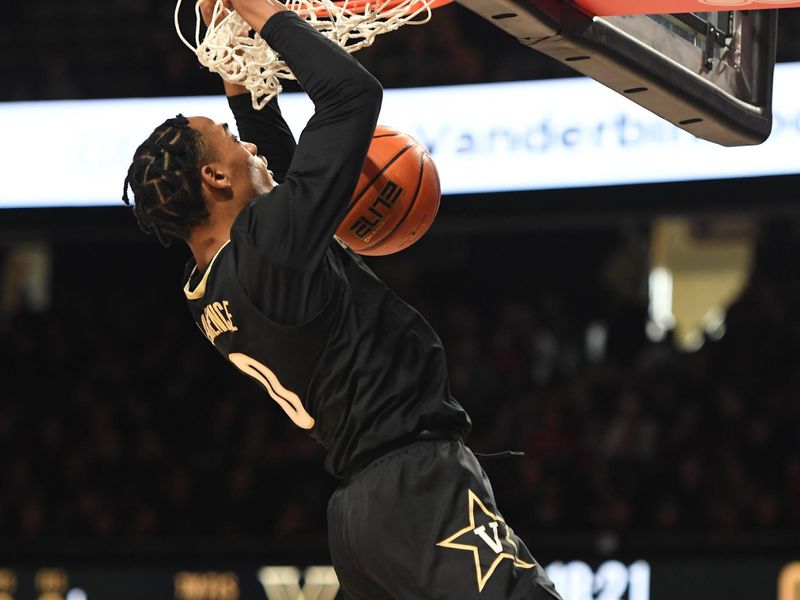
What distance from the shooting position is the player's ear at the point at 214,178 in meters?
2.96

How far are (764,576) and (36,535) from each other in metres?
5.20

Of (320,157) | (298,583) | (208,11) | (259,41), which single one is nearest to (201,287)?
(320,157)

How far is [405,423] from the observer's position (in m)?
2.88

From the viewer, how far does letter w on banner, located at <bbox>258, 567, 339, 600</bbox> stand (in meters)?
7.43

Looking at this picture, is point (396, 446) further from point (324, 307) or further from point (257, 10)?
point (257, 10)

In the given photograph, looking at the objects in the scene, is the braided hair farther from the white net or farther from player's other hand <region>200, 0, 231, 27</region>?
player's other hand <region>200, 0, 231, 27</region>

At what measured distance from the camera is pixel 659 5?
11.2ft

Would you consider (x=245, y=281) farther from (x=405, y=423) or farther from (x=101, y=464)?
(x=101, y=464)

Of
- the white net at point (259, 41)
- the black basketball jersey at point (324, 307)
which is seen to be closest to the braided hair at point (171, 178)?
the black basketball jersey at point (324, 307)

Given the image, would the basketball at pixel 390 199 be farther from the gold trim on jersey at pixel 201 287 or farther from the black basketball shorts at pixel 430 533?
the black basketball shorts at pixel 430 533

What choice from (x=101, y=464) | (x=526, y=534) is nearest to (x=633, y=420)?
(x=526, y=534)

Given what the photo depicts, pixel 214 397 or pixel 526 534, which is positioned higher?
pixel 526 534

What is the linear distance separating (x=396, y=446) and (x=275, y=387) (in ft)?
1.03

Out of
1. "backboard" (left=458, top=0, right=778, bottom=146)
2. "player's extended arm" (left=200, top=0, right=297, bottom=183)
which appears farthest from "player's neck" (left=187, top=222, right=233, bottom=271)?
"backboard" (left=458, top=0, right=778, bottom=146)
